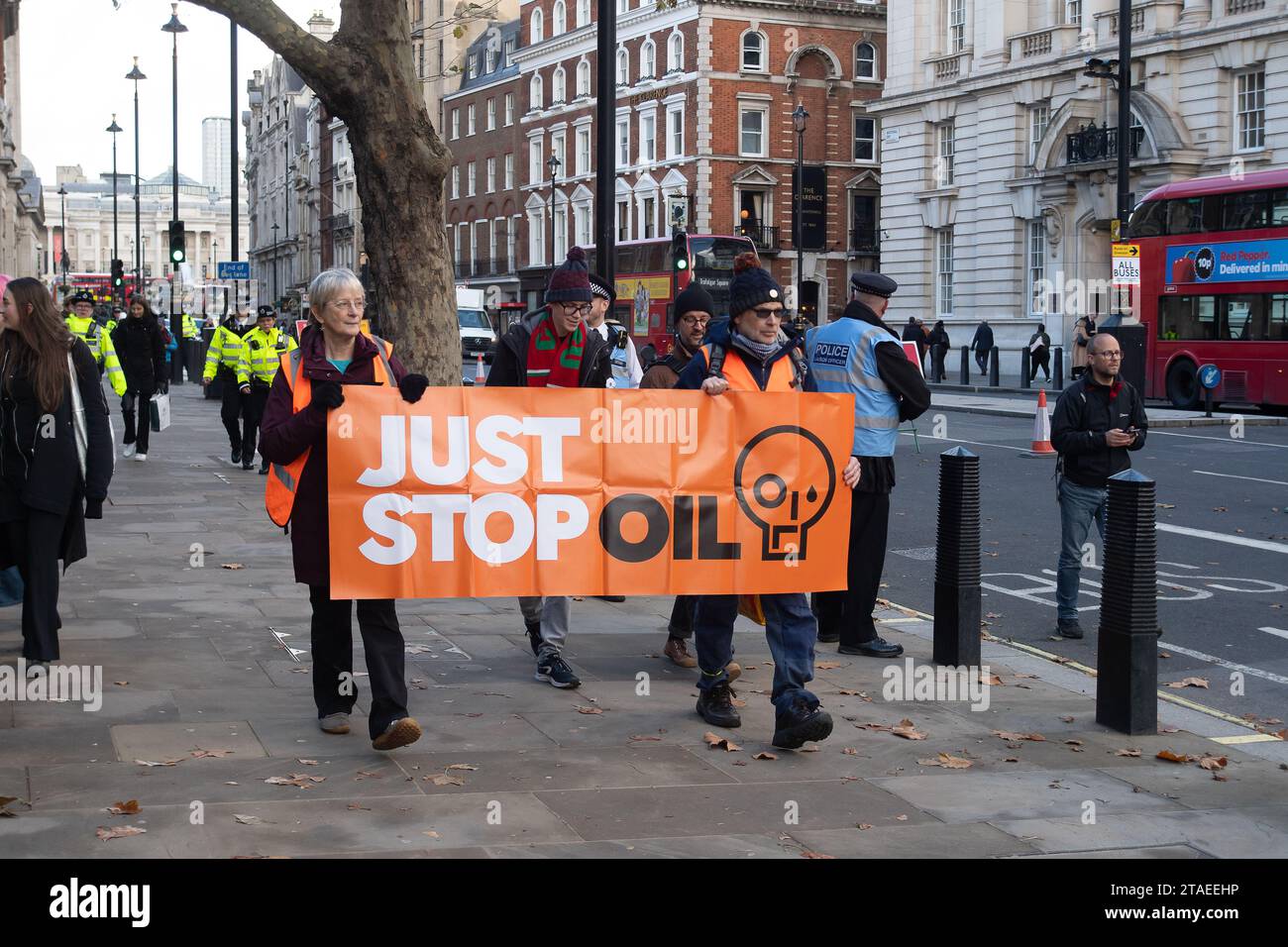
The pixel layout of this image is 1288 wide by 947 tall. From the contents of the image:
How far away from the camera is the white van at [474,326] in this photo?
5534 cm

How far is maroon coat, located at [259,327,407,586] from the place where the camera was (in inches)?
255

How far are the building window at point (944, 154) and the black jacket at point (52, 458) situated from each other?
45.9m

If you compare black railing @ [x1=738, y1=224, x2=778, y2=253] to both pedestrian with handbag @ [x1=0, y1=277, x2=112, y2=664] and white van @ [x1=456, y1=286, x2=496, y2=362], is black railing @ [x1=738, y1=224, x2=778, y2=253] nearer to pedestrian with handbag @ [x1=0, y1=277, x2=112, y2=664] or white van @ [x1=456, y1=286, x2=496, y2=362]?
white van @ [x1=456, y1=286, x2=496, y2=362]

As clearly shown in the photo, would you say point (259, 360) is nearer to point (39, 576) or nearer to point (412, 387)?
point (39, 576)

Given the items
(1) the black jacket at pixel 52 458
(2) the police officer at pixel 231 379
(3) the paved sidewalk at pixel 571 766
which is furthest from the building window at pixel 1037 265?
(1) the black jacket at pixel 52 458

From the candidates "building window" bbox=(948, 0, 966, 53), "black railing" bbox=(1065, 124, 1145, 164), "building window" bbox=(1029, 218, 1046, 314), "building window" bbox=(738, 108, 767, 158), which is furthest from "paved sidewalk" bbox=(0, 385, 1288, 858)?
"building window" bbox=(738, 108, 767, 158)

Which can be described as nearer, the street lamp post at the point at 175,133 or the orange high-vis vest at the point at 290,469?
the orange high-vis vest at the point at 290,469

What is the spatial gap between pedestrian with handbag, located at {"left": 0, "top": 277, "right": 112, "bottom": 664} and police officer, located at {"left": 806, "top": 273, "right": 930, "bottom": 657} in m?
3.88

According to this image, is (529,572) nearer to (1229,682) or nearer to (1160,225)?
(1229,682)

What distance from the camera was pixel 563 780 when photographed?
19.5 feet

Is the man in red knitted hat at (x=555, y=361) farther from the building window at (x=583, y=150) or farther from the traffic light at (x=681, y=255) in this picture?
the building window at (x=583, y=150)

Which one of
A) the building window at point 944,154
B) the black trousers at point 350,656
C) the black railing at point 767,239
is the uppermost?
the building window at point 944,154

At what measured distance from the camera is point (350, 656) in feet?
22.1

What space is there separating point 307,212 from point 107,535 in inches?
4054
